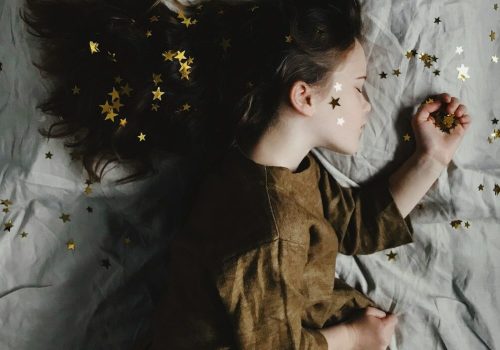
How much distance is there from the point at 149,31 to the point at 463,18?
0.61 metres

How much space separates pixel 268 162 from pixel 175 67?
26 centimetres

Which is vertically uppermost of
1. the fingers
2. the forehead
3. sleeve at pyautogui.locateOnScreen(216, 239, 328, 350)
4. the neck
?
the forehead

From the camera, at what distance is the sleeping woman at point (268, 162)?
0.84 metres

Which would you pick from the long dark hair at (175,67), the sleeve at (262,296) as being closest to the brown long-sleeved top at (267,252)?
the sleeve at (262,296)

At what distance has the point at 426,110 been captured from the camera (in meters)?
0.94

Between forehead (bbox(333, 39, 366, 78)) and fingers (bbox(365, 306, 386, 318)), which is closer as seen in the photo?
forehead (bbox(333, 39, 366, 78))

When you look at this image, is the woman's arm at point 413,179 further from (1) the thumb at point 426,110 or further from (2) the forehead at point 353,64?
(2) the forehead at point 353,64

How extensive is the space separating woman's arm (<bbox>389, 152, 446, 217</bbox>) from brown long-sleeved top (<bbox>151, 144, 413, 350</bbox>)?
0.07 ft

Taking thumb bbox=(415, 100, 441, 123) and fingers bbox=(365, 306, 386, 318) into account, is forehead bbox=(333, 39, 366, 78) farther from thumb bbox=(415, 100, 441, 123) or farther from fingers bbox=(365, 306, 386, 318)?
fingers bbox=(365, 306, 386, 318)

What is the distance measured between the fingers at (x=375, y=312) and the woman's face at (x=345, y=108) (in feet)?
1.13

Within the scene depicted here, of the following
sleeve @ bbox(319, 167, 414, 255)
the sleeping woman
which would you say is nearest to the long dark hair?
the sleeping woman

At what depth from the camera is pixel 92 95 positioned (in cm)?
99

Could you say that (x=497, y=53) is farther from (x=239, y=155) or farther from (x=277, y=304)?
(x=277, y=304)

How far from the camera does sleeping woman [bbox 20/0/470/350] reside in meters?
0.84
